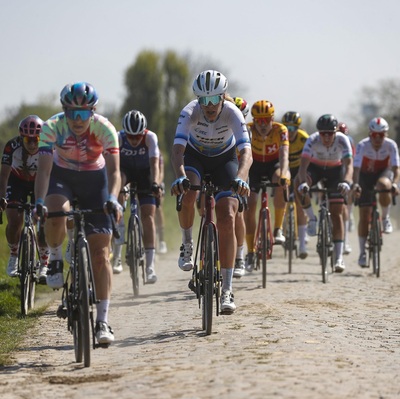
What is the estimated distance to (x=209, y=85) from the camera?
10.8m

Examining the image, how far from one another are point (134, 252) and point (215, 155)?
11.9 feet

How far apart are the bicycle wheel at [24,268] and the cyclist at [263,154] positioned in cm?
420

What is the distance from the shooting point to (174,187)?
1038 centimetres

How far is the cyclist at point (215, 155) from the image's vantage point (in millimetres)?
10828

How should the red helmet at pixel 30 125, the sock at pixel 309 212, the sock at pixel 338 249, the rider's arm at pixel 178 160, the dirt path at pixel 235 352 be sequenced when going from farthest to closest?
the sock at pixel 309 212
the sock at pixel 338 249
the red helmet at pixel 30 125
the rider's arm at pixel 178 160
the dirt path at pixel 235 352

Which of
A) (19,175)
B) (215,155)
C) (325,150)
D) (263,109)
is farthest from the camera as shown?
(325,150)

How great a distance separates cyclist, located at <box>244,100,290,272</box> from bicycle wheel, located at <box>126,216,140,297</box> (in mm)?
1806

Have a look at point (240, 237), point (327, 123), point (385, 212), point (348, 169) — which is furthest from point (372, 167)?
point (240, 237)

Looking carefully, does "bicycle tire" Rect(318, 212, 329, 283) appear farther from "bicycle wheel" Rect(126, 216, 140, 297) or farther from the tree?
the tree

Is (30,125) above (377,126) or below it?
below

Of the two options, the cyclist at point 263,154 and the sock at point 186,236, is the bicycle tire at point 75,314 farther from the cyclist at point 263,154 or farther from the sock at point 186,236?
the cyclist at point 263,154

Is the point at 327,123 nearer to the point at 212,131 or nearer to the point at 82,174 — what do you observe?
the point at 212,131

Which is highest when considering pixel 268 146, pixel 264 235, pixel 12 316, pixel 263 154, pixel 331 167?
pixel 268 146

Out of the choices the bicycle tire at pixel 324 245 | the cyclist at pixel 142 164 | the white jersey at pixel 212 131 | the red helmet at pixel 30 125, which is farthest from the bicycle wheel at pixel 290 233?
the white jersey at pixel 212 131
